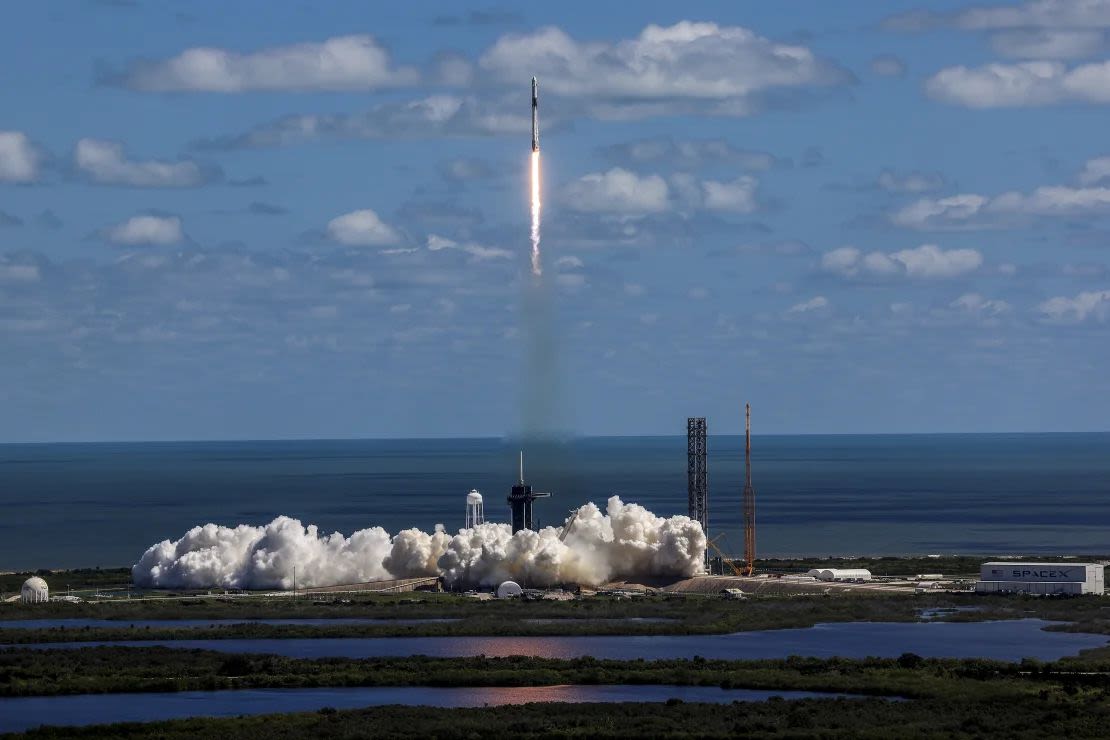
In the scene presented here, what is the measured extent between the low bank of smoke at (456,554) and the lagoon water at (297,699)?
4430cm

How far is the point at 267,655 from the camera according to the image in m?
106

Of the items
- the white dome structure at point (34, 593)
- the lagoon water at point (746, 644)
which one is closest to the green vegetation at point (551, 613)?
the lagoon water at point (746, 644)

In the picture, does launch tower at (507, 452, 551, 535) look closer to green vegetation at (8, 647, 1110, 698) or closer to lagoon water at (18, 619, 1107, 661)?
lagoon water at (18, 619, 1107, 661)

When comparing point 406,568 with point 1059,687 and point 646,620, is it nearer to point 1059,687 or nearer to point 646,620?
A: point 646,620

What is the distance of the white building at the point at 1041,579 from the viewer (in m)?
133

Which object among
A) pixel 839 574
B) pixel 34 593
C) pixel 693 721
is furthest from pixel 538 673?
pixel 839 574

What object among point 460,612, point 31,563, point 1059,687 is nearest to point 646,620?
point 460,612

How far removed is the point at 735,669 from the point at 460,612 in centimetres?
3132

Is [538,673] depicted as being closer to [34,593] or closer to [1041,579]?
[1041,579]

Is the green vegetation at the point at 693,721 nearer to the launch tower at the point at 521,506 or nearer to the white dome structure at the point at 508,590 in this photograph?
the white dome structure at the point at 508,590

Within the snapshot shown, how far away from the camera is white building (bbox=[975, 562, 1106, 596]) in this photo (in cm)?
13275

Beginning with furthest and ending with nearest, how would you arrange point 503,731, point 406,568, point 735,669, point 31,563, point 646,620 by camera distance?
point 31,563
point 406,568
point 646,620
point 735,669
point 503,731

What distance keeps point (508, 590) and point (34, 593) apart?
31149 millimetres

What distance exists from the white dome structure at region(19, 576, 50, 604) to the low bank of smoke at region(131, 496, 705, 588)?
11859 millimetres
